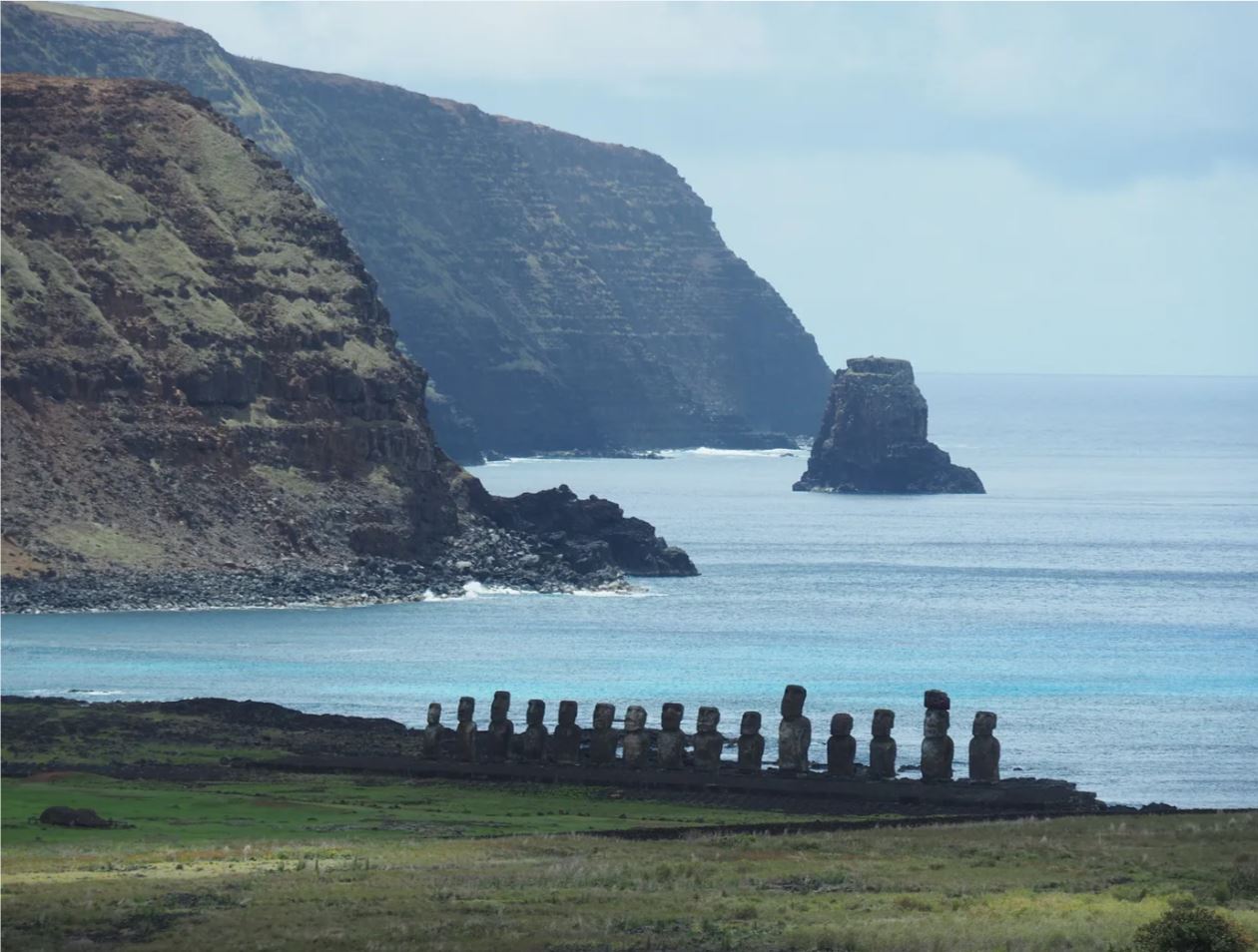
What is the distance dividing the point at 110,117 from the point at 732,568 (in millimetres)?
54805

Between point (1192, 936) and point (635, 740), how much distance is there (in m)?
32.9

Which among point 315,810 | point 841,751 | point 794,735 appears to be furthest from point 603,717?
point 315,810

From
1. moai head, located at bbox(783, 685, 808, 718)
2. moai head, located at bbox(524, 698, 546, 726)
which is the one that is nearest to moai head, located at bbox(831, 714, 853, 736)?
moai head, located at bbox(783, 685, 808, 718)

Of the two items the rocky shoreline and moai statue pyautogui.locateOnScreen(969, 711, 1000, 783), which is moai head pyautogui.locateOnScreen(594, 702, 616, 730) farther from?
the rocky shoreline

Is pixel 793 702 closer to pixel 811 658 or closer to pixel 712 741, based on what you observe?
pixel 712 741

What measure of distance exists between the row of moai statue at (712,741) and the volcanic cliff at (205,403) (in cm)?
8576

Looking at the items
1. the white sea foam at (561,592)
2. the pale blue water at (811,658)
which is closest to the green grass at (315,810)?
the pale blue water at (811,658)

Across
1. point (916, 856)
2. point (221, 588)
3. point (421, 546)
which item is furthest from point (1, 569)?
point (916, 856)

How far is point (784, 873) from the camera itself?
47.3 m

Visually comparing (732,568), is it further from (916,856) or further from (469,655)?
(916,856)

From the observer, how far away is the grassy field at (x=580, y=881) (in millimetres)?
40531

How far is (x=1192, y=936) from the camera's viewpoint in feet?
120

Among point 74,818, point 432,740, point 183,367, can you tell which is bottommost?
point 74,818

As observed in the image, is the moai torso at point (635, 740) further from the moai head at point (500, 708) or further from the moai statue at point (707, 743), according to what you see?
the moai head at point (500, 708)
